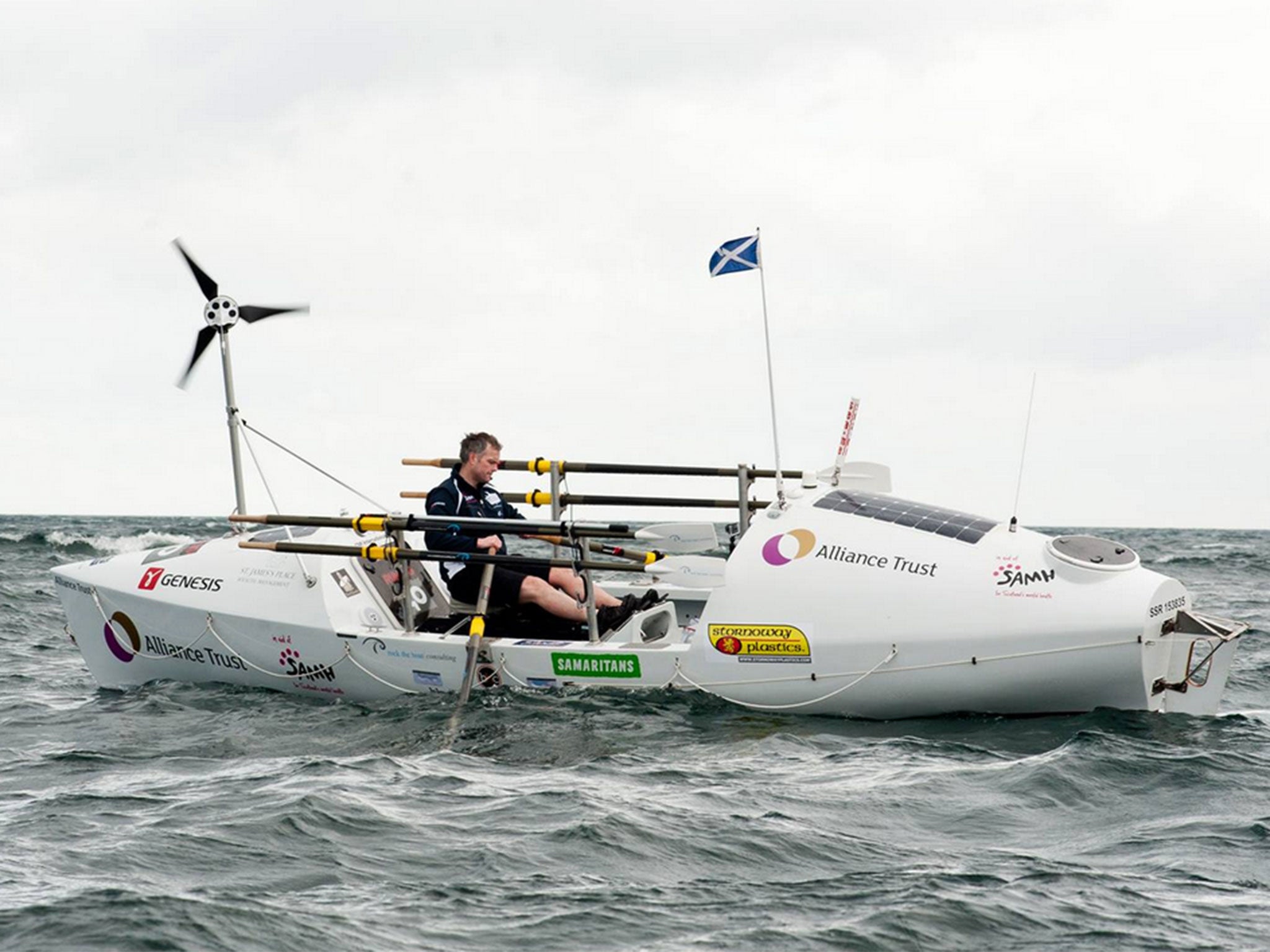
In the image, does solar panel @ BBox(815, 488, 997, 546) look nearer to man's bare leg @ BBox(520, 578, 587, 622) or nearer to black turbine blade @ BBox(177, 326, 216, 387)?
man's bare leg @ BBox(520, 578, 587, 622)

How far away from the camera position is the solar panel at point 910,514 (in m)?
9.52

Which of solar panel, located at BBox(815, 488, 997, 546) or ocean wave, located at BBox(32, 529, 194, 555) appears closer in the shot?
solar panel, located at BBox(815, 488, 997, 546)

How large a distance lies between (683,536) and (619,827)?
3.14 m

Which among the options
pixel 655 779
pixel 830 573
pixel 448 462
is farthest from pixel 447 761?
pixel 448 462

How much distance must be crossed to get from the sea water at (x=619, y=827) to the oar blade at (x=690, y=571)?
8.35 ft

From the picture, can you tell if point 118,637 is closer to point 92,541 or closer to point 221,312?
point 221,312

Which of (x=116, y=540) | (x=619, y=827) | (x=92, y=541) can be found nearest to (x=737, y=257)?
(x=619, y=827)

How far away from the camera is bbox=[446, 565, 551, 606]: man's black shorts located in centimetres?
1073

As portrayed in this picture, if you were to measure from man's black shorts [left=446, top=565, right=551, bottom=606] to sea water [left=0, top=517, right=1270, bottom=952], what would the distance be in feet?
3.09

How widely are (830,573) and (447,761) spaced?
2714 millimetres

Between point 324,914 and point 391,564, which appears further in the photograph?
point 391,564

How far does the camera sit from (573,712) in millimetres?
9625

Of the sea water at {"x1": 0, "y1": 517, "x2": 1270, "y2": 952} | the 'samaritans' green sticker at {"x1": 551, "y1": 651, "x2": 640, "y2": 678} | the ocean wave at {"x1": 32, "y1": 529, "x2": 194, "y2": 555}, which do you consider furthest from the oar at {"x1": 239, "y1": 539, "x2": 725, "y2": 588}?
the ocean wave at {"x1": 32, "y1": 529, "x2": 194, "y2": 555}

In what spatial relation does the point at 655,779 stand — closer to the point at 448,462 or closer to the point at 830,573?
the point at 830,573
